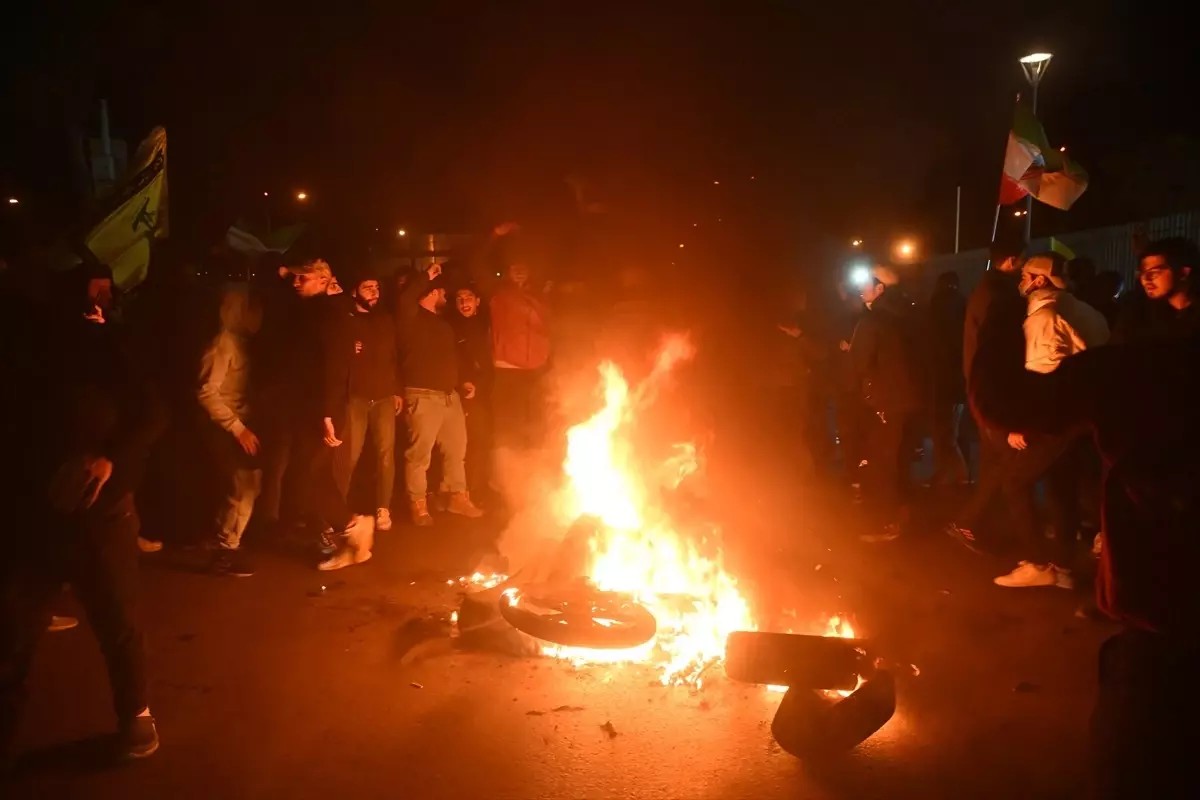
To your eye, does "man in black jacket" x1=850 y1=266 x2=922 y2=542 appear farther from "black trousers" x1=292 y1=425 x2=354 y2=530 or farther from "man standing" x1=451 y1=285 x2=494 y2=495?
"black trousers" x1=292 y1=425 x2=354 y2=530

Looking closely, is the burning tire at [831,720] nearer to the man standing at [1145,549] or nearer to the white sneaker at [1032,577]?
the man standing at [1145,549]

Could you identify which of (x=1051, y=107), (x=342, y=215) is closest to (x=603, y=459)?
(x=342, y=215)

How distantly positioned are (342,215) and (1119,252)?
12.7 m

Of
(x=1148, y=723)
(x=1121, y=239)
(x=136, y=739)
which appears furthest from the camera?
(x=1121, y=239)

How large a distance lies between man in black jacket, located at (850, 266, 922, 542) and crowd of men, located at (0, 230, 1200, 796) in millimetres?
19

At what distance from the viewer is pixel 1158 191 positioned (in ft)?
69.7

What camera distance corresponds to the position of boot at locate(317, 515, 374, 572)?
6723 millimetres

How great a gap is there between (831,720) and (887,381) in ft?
→ 12.5

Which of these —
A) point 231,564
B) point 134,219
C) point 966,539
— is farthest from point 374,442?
point 966,539

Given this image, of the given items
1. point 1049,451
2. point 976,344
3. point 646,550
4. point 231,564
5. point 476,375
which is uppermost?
point 976,344

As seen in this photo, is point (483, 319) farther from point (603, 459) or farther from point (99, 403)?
point (99, 403)

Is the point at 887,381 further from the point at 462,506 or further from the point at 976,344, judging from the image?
the point at 462,506

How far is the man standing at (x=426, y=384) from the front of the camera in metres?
7.72

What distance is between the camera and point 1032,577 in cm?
614
